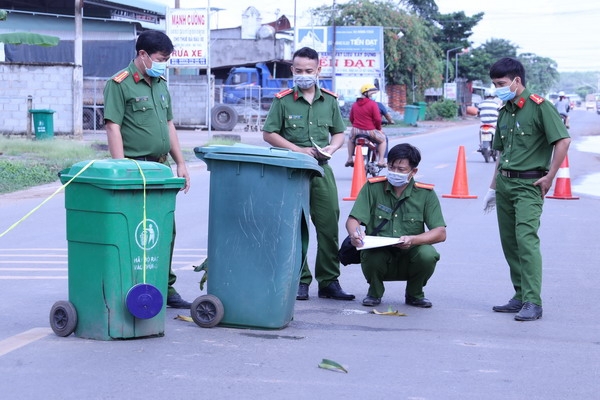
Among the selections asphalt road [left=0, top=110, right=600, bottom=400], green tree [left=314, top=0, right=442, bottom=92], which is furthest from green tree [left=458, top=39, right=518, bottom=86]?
asphalt road [left=0, top=110, right=600, bottom=400]

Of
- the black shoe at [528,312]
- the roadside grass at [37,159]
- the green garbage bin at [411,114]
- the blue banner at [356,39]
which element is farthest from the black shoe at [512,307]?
the green garbage bin at [411,114]

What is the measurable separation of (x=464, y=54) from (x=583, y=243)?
279 feet

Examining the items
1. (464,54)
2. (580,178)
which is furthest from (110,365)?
(464,54)

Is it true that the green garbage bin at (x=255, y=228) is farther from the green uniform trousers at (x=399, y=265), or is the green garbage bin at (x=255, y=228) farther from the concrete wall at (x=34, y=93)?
the concrete wall at (x=34, y=93)

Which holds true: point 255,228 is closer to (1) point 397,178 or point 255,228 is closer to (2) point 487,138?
(1) point 397,178

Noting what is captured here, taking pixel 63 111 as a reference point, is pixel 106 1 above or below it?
above

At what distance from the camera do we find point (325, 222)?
7.78 meters

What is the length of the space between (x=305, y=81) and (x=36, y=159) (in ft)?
48.7

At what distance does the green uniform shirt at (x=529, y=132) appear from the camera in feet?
24.0

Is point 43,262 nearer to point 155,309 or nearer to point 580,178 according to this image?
point 155,309

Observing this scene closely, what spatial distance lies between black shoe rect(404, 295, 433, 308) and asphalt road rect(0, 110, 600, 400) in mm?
58

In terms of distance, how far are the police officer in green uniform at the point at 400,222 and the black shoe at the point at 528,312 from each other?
74cm

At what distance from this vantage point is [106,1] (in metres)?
41.7

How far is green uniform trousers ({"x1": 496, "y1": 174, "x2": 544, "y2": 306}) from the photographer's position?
7270 millimetres
